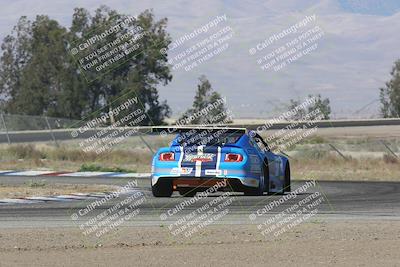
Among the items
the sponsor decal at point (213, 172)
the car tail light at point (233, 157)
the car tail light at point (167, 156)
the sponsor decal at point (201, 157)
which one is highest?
the car tail light at point (167, 156)

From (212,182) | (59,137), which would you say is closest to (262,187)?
(212,182)

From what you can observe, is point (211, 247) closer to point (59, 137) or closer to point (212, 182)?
point (212, 182)

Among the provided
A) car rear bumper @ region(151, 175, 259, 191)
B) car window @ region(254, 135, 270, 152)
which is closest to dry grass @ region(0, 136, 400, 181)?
car window @ region(254, 135, 270, 152)

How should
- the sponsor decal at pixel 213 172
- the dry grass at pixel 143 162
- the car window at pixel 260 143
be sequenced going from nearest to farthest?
the sponsor decal at pixel 213 172
the car window at pixel 260 143
the dry grass at pixel 143 162

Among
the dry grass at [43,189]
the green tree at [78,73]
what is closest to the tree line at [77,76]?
the green tree at [78,73]

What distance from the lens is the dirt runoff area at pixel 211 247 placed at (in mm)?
10281

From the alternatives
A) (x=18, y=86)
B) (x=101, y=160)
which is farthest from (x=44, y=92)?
(x=101, y=160)

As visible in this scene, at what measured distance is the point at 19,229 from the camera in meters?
13.5

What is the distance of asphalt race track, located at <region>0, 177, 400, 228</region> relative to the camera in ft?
48.8

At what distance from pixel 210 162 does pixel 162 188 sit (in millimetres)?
1352

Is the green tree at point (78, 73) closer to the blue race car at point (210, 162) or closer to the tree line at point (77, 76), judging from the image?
the tree line at point (77, 76)

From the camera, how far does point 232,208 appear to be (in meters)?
16.9

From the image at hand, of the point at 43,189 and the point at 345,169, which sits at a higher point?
the point at 43,189

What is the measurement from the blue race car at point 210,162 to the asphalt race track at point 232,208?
0.31m
